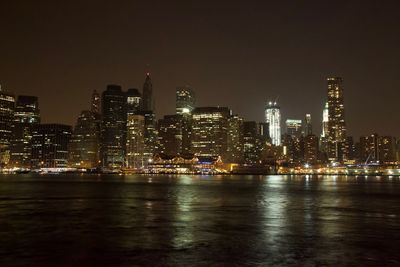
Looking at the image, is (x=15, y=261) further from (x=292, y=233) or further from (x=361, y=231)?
(x=361, y=231)

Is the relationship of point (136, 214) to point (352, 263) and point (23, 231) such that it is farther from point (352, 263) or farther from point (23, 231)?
point (352, 263)

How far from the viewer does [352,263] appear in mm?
24000

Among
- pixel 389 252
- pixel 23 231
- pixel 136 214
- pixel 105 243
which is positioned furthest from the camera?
pixel 136 214

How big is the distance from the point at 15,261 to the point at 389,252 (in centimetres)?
1941

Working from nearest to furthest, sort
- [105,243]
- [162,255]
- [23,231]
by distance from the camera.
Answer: [162,255] → [105,243] → [23,231]

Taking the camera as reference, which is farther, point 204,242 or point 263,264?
point 204,242

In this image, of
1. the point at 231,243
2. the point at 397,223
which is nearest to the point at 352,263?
the point at 231,243

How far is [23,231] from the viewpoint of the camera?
113 ft

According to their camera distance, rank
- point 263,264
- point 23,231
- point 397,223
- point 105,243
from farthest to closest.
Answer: point 397,223
point 23,231
point 105,243
point 263,264

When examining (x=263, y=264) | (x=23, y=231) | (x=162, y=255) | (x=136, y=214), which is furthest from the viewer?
(x=136, y=214)

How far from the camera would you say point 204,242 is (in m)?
29.7

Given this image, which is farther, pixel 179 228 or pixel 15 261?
pixel 179 228

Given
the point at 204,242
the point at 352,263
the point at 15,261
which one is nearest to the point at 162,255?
the point at 204,242

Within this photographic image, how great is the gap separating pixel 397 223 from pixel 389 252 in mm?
16347
